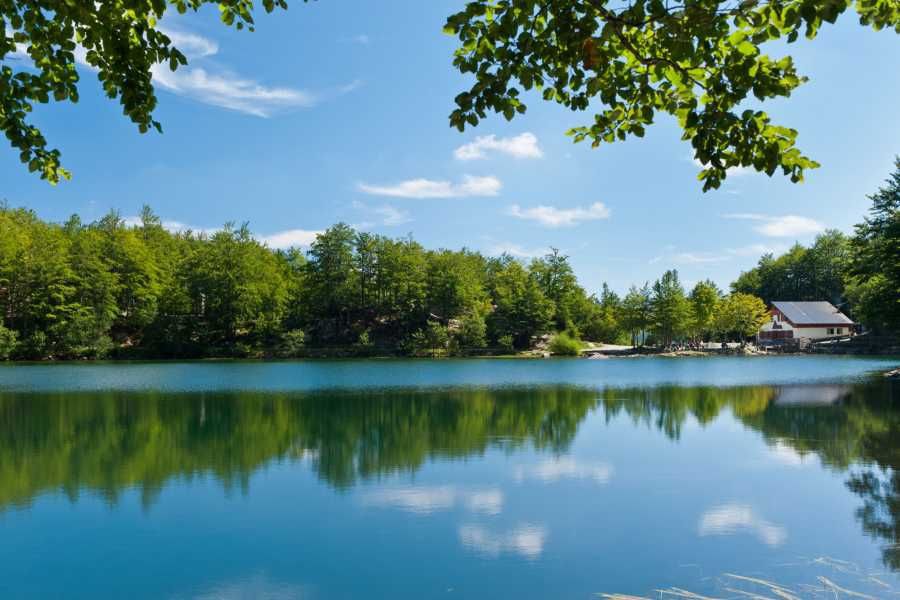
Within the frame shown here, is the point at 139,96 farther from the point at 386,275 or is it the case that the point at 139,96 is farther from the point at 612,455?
the point at 386,275

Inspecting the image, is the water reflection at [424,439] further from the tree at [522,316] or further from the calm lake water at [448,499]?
the tree at [522,316]

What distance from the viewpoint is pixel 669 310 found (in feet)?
187

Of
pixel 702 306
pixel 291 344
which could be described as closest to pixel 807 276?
pixel 702 306

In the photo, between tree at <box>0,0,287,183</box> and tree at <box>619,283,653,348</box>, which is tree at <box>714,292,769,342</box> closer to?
tree at <box>619,283,653,348</box>

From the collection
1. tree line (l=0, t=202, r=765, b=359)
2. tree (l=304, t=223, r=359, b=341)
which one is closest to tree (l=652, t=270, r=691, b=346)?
tree line (l=0, t=202, r=765, b=359)

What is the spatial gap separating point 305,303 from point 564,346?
25.0m

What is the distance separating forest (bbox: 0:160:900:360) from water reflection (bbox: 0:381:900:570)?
99.7 ft

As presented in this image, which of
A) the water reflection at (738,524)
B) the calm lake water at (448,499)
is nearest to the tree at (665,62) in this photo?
the calm lake water at (448,499)

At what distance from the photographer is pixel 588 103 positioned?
3.88m

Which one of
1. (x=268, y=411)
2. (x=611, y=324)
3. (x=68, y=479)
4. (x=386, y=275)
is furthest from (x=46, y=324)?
(x=611, y=324)

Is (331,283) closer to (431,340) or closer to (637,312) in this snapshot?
(431,340)

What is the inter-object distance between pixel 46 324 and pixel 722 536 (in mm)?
55190

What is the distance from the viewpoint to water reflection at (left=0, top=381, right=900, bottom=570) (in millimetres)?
9398

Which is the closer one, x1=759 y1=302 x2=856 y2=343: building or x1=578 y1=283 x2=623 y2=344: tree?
x1=578 y1=283 x2=623 y2=344: tree
